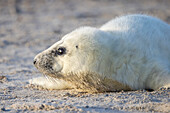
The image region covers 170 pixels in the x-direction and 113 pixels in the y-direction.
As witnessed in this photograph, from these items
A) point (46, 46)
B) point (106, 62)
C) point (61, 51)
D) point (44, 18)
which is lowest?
point (106, 62)

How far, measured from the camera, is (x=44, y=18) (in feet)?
46.0

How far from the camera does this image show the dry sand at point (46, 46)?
151 inches

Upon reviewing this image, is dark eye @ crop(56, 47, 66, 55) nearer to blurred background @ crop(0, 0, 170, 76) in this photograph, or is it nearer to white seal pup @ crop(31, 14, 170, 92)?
white seal pup @ crop(31, 14, 170, 92)

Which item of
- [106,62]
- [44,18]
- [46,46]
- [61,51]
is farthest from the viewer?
[44,18]

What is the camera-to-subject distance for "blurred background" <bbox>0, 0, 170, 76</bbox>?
870 cm

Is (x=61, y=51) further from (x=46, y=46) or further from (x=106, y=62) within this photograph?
(x=46, y=46)

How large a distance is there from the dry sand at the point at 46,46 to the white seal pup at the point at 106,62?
18 cm

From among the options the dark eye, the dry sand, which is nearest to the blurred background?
the dry sand

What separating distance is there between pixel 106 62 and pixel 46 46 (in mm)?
5042

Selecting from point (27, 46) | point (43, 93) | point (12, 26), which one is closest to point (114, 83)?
point (43, 93)

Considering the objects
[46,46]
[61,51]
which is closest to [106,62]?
[61,51]

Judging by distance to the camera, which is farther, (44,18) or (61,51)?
(44,18)

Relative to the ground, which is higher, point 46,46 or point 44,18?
point 44,18

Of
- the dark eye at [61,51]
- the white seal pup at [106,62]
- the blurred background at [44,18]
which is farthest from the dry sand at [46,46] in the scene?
the dark eye at [61,51]
